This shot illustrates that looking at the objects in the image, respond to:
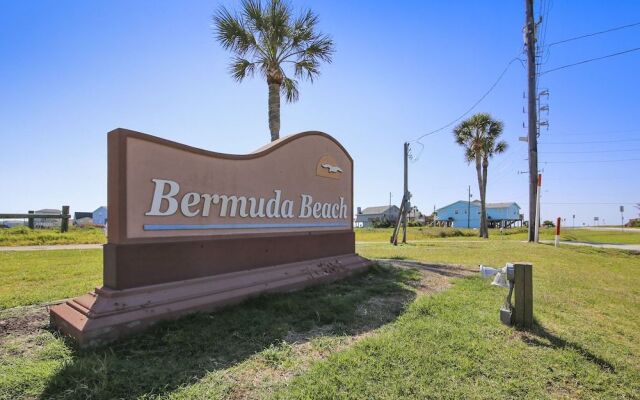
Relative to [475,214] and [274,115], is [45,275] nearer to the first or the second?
[274,115]

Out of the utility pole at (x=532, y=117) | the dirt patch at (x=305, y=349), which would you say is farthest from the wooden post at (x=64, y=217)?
the utility pole at (x=532, y=117)

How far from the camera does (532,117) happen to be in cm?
1862

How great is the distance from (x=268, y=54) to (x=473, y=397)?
12.5m

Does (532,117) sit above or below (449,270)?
above

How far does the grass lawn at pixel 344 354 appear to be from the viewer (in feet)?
9.64

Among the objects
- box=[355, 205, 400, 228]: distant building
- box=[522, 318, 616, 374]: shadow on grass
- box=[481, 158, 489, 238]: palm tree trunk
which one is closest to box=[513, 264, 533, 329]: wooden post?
box=[522, 318, 616, 374]: shadow on grass

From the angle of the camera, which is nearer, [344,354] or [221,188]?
[344,354]

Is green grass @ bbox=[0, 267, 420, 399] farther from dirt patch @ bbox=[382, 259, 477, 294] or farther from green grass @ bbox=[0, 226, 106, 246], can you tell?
green grass @ bbox=[0, 226, 106, 246]

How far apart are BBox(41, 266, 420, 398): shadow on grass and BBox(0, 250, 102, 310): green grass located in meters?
3.15

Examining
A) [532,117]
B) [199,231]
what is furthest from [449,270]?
[532,117]

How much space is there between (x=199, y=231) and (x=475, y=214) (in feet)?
255

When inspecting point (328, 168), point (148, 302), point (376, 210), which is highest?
point (328, 168)

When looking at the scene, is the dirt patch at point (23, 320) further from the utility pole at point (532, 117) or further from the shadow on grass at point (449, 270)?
the utility pole at point (532, 117)

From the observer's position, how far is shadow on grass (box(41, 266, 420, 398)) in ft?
9.52
